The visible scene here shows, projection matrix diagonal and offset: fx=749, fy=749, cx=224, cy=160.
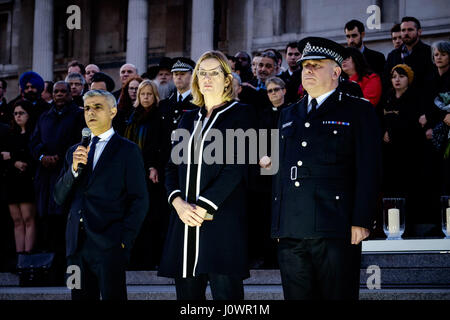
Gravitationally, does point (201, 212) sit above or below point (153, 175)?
below

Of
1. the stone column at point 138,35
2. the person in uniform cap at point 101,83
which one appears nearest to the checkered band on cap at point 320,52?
the person in uniform cap at point 101,83

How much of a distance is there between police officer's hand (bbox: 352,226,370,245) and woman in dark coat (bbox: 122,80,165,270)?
14.0 feet

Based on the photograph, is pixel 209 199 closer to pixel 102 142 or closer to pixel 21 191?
pixel 102 142

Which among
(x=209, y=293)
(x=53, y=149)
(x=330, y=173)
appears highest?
(x=53, y=149)

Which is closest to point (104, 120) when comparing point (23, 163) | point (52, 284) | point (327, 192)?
point (327, 192)

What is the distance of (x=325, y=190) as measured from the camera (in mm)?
4758

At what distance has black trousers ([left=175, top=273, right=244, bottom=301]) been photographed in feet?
15.8

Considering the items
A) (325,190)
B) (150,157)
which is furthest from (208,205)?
(150,157)

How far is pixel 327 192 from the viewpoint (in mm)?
4758

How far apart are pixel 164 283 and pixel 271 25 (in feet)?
59.8

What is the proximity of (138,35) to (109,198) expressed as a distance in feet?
73.1

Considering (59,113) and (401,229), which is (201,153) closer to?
(401,229)

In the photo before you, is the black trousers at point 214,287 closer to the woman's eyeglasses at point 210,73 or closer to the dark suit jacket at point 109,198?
the dark suit jacket at point 109,198

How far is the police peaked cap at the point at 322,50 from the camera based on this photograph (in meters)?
4.98
